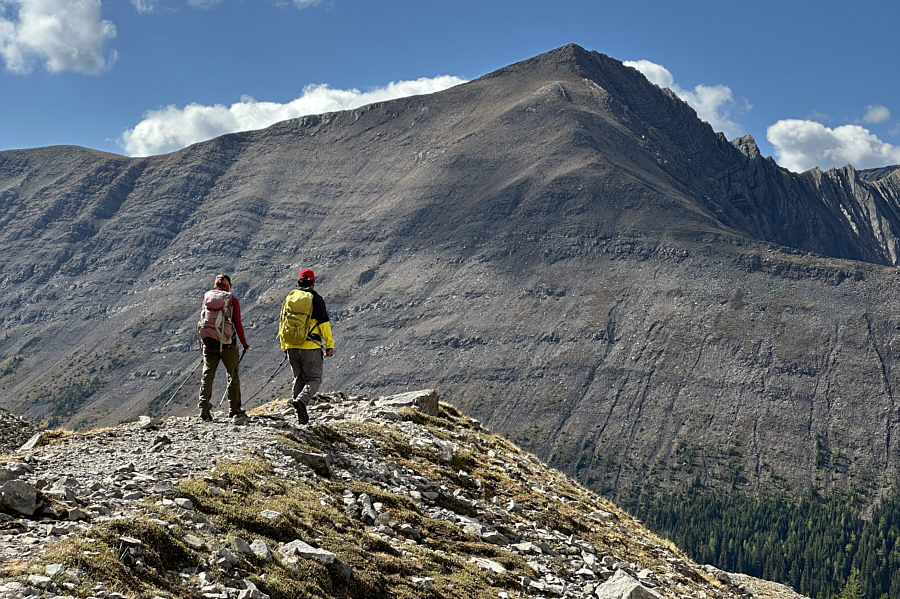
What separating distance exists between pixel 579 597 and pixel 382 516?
14.6 feet

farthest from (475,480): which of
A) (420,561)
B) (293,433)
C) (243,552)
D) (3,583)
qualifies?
(3,583)

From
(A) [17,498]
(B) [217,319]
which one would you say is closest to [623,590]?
(A) [17,498]

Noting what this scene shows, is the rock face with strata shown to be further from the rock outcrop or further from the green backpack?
the green backpack

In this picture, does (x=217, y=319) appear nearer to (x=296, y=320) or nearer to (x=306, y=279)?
(x=296, y=320)

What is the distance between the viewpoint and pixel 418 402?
31.0 meters

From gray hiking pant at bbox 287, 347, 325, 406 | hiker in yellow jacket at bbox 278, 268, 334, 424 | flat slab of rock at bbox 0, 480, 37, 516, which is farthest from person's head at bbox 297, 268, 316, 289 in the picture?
flat slab of rock at bbox 0, 480, 37, 516

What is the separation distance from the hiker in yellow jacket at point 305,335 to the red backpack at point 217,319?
1.52 m

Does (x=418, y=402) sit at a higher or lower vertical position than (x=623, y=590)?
higher

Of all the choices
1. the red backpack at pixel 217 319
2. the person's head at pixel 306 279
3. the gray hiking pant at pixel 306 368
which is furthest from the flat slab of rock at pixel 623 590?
the red backpack at pixel 217 319

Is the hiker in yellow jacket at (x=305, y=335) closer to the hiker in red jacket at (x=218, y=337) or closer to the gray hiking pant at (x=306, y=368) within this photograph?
the gray hiking pant at (x=306, y=368)

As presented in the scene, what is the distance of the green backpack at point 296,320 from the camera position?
21.3 m

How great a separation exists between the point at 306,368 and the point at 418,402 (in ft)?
32.1

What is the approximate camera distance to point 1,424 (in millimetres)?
29062

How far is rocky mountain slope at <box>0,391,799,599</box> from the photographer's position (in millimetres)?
11031
